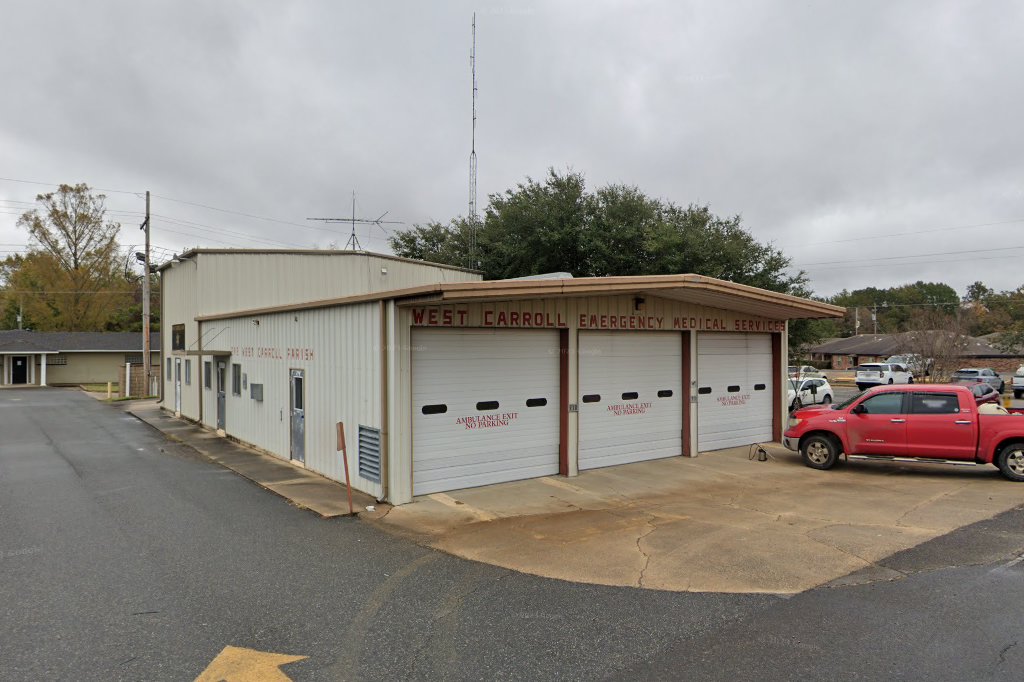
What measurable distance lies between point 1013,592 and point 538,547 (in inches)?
171

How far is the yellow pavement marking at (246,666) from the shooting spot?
160 inches

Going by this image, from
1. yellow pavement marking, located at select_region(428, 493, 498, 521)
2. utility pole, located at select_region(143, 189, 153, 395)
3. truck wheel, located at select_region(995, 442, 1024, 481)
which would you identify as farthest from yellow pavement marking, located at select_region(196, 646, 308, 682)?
utility pole, located at select_region(143, 189, 153, 395)

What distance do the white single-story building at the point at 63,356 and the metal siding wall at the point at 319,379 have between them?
34.5 metres

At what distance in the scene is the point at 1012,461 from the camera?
10.1 m

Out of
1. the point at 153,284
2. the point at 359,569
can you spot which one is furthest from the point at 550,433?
the point at 153,284

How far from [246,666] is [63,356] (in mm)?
50492

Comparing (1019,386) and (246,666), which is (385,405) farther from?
(1019,386)

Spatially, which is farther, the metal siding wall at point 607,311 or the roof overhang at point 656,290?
the metal siding wall at point 607,311

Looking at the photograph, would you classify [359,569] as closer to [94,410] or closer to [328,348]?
[328,348]

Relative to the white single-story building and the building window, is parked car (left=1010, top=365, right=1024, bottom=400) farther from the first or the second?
the white single-story building

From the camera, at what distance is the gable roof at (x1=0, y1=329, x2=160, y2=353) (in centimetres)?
4225

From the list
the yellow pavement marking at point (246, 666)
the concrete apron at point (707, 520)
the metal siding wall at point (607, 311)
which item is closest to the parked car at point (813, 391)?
the metal siding wall at point (607, 311)

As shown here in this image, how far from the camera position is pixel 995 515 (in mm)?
8008

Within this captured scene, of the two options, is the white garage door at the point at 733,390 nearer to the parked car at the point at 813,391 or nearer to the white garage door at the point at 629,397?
the white garage door at the point at 629,397
